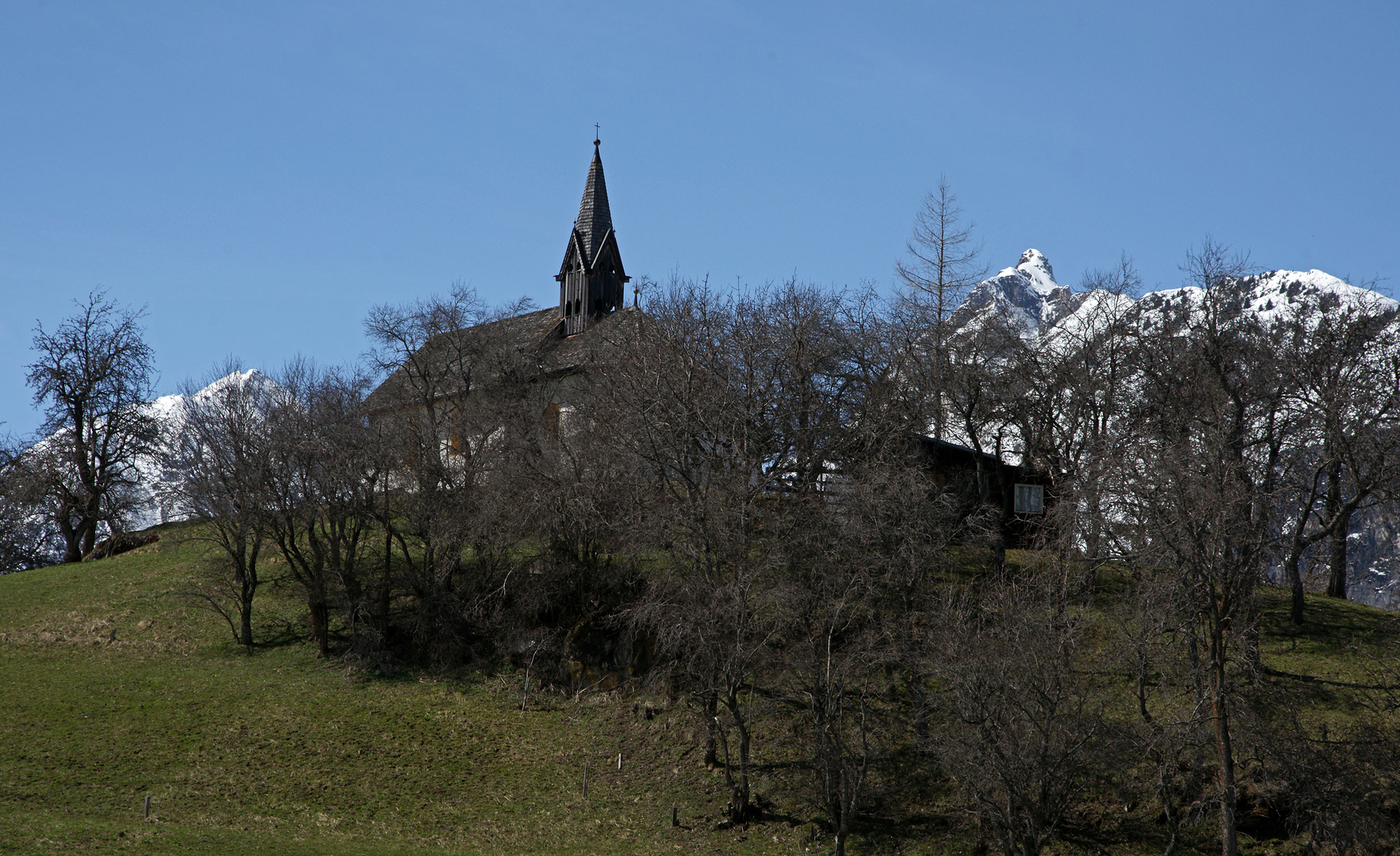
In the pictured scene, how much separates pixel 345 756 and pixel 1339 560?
30389mm

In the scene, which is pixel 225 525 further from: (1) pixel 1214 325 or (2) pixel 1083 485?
(1) pixel 1214 325

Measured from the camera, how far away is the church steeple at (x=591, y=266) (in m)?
53.0

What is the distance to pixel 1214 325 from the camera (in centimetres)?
2816

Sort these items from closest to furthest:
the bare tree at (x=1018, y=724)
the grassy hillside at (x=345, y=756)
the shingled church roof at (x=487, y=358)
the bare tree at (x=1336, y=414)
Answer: the bare tree at (x=1018, y=724), the grassy hillside at (x=345, y=756), the bare tree at (x=1336, y=414), the shingled church roof at (x=487, y=358)

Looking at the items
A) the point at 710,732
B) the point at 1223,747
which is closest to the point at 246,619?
the point at 710,732

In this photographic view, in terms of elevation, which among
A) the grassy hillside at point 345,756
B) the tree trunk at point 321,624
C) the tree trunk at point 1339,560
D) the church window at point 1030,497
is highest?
the church window at point 1030,497

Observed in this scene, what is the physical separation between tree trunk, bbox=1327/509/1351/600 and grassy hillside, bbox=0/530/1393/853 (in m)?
1.67

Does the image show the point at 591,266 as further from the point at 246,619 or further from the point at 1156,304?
the point at 1156,304

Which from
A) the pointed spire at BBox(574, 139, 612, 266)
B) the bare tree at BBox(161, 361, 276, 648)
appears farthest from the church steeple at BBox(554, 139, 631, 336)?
the bare tree at BBox(161, 361, 276, 648)

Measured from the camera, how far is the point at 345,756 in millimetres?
25984

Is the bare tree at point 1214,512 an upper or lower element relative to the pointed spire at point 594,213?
lower

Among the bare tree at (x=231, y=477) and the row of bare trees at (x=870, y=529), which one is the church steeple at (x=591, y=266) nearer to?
the row of bare trees at (x=870, y=529)

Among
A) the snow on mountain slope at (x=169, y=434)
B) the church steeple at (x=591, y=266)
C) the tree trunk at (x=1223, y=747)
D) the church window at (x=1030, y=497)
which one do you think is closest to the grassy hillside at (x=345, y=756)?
the tree trunk at (x=1223, y=747)

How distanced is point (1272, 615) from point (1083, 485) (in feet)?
36.2
